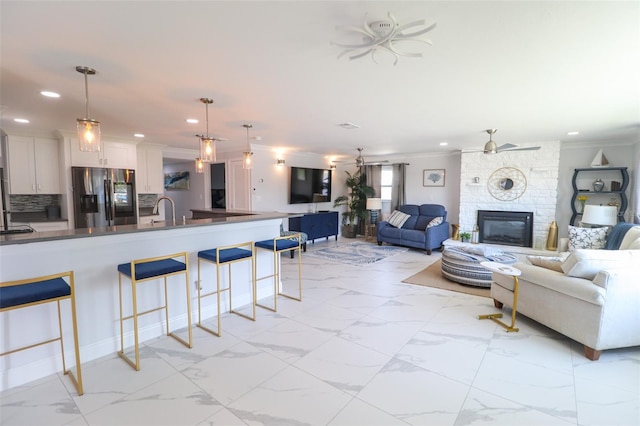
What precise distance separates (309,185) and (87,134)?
19.5 feet

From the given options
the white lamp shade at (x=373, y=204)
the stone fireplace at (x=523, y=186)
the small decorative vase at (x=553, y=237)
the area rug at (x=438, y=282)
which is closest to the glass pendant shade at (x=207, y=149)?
the area rug at (x=438, y=282)

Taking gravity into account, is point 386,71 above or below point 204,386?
above

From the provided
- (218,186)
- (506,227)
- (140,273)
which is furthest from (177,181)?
(506,227)

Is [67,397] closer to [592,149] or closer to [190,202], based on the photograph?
[190,202]

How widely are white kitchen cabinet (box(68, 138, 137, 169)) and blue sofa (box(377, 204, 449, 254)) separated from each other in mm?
5532

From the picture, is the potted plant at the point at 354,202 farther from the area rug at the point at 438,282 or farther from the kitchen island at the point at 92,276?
the kitchen island at the point at 92,276

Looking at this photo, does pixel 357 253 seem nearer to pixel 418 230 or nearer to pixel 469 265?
pixel 418 230

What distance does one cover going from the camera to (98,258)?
2.46 meters

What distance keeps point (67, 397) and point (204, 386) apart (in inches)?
34.1

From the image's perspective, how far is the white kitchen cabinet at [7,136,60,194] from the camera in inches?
187

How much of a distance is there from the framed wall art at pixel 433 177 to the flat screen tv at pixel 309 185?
2.62m

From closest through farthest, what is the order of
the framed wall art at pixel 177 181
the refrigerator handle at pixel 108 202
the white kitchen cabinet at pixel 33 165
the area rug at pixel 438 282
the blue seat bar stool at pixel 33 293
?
1. the blue seat bar stool at pixel 33 293
2. the area rug at pixel 438 282
3. the white kitchen cabinet at pixel 33 165
4. the refrigerator handle at pixel 108 202
5. the framed wall art at pixel 177 181

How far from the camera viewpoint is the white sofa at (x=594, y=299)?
7.90 feet

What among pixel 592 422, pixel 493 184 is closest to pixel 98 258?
pixel 592 422
